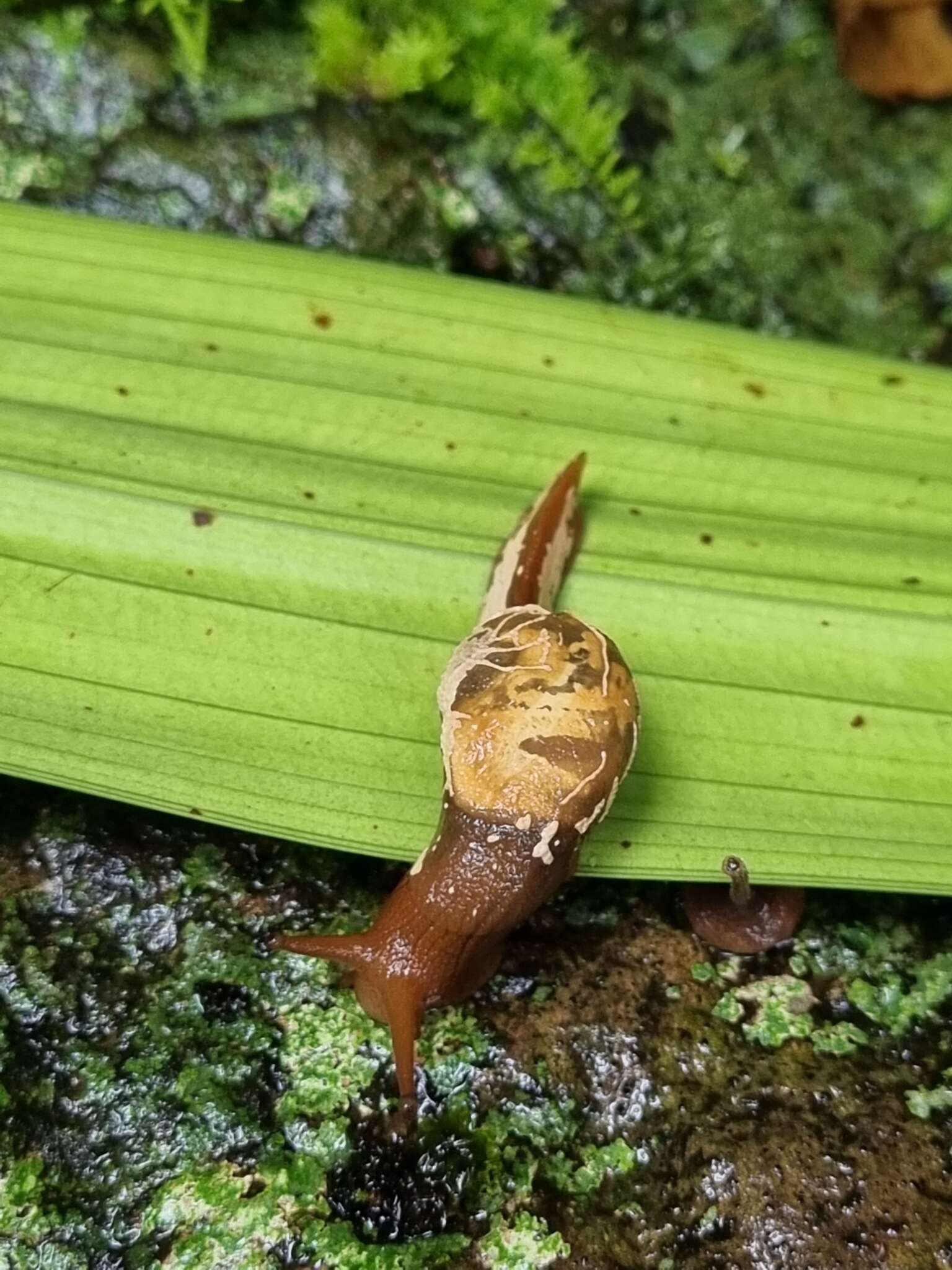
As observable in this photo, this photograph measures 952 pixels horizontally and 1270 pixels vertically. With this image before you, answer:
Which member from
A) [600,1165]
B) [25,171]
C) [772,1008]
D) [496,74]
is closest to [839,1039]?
[772,1008]

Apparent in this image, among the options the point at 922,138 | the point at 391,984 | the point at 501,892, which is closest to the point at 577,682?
the point at 501,892

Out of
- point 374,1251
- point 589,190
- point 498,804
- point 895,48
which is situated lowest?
point 374,1251

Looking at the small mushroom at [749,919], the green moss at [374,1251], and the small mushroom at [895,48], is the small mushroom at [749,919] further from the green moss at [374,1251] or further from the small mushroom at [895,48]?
the small mushroom at [895,48]

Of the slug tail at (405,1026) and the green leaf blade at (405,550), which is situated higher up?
the green leaf blade at (405,550)

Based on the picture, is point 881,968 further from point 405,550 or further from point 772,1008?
point 405,550

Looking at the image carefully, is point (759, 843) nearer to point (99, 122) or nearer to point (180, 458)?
point (180, 458)

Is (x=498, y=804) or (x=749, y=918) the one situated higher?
(x=498, y=804)

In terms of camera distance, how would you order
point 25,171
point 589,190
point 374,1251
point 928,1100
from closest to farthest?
point 374,1251 → point 928,1100 → point 25,171 → point 589,190

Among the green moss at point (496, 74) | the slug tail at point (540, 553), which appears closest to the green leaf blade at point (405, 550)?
the slug tail at point (540, 553)
